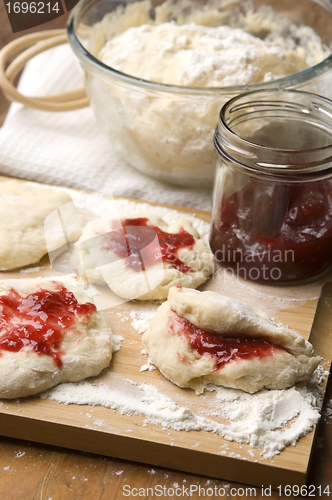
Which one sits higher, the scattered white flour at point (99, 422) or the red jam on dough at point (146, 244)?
the red jam on dough at point (146, 244)

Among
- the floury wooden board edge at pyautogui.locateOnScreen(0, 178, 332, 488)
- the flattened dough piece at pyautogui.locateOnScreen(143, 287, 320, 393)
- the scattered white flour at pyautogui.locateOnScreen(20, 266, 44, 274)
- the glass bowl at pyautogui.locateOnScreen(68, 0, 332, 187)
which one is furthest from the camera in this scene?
the glass bowl at pyautogui.locateOnScreen(68, 0, 332, 187)

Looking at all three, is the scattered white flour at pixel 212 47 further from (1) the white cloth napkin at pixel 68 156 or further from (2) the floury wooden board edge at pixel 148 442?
(2) the floury wooden board edge at pixel 148 442

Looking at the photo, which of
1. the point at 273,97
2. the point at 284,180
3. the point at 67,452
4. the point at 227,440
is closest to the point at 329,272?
the point at 284,180

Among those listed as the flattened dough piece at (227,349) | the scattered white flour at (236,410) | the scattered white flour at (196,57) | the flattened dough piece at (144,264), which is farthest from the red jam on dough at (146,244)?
the scattered white flour at (196,57)

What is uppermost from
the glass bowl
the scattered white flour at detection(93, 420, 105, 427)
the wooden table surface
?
the glass bowl

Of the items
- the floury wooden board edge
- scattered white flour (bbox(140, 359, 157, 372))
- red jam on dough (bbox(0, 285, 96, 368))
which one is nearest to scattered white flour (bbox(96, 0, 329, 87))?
red jam on dough (bbox(0, 285, 96, 368))

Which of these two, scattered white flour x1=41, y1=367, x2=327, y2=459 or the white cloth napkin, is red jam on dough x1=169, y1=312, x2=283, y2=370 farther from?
the white cloth napkin

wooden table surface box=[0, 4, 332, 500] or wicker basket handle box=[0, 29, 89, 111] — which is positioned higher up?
wicker basket handle box=[0, 29, 89, 111]
